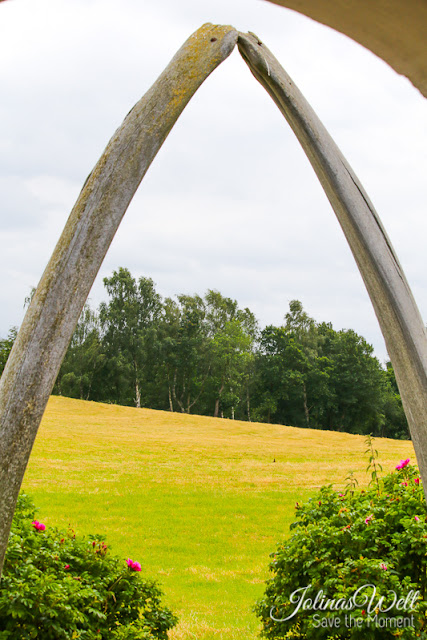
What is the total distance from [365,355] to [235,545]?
35.2m

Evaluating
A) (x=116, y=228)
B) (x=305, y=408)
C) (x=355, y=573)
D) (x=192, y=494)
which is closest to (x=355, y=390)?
(x=305, y=408)

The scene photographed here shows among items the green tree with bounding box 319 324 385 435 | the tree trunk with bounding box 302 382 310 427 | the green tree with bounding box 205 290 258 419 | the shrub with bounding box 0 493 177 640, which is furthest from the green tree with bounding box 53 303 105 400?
the shrub with bounding box 0 493 177 640

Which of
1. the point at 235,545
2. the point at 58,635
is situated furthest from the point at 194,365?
the point at 58,635

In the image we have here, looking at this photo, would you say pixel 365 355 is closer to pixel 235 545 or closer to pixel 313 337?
pixel 313 337

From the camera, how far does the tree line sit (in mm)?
38750

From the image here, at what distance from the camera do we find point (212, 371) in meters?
41.3

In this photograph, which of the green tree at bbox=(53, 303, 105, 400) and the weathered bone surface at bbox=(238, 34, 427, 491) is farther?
the green tree at bbox=(53, 303, 105, 400)

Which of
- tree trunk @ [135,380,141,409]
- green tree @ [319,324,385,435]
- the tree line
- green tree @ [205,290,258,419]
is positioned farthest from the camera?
green tree @ [205,290,258,419]

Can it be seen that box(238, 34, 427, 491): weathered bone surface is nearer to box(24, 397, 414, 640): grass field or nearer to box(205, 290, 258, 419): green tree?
box(24, 397, 414, 640): grass field

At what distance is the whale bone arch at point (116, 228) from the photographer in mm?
1217

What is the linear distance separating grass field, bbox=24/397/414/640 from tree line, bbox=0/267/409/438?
1266 centimetres

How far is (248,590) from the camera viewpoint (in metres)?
6.44

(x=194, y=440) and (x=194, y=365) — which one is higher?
(x=194, y=365)

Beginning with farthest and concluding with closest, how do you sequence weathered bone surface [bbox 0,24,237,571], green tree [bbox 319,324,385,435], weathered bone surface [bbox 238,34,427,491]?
green tree [bbox 319,324,385,435]
weathered bone surface [bbox 238,34,427,491]
weathered bone surface [bbox 0,24,237,571]
